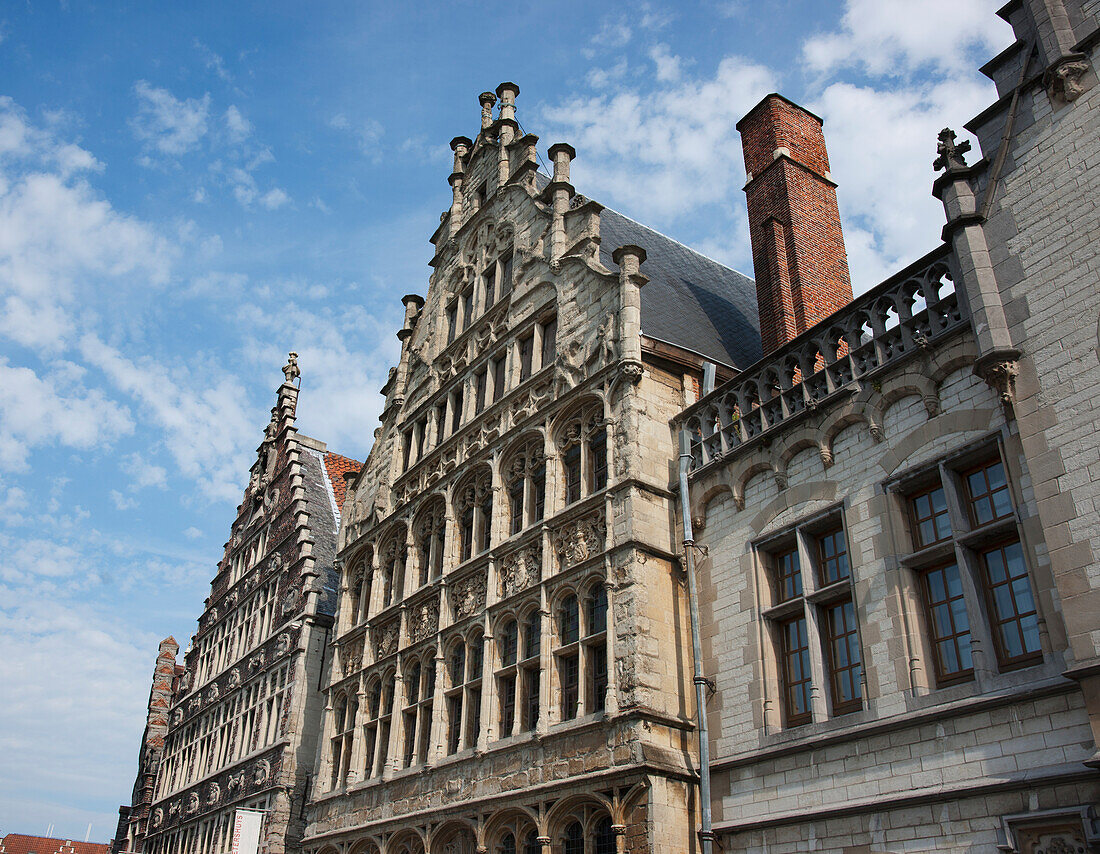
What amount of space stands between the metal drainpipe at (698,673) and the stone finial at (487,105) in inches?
464

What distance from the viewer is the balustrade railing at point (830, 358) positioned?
10.7m

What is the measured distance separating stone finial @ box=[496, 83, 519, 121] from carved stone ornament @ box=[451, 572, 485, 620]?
10518 mm

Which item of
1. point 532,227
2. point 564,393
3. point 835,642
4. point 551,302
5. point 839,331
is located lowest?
point 835,642

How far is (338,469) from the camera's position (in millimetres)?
30500

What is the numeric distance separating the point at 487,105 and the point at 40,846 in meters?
58.4

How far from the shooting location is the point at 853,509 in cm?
1095

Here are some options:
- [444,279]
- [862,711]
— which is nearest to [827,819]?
[862,711]

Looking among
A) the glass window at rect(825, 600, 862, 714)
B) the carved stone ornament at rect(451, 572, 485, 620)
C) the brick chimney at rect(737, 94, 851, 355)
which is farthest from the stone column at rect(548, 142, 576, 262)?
the glass window at rect(825, 600, 862, 714)

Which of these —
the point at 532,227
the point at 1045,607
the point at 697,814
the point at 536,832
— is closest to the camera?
the point at 1045,607

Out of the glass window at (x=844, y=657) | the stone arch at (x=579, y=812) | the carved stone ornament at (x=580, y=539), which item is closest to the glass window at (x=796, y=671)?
the glass window at (x=844, y=657)

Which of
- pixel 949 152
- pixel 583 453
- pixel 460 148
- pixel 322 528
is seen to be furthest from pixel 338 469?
pixel 949 152

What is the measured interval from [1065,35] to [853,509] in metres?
5.19

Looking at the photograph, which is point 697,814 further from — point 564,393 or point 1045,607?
point 564,393

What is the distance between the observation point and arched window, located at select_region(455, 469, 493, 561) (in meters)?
16.8
